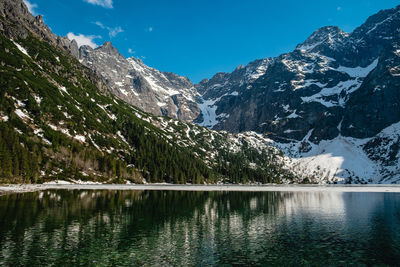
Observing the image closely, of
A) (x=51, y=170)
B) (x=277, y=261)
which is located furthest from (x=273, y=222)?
(x=51, y=170)

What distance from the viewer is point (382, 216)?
6512 centimetres

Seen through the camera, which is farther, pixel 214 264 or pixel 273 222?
pixel 273 222

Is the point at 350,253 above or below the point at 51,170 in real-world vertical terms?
below

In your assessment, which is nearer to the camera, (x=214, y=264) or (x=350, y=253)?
(x=214, y=264)

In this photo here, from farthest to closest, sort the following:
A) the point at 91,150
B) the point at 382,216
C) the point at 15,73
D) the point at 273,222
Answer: the point at 15,73 → the point at 91,150 → the point at 382,216 → the point at 273,222

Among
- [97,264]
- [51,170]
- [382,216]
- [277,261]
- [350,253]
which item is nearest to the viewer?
[97,264]

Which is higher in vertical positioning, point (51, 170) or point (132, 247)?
point (51, 170)

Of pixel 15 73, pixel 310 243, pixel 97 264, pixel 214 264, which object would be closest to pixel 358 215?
pixel 310 243

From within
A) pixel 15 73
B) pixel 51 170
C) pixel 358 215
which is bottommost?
pixel 358 215

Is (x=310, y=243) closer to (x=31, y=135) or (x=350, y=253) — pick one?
(x=350, y=253)

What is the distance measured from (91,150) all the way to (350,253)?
519ft

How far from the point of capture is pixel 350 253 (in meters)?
34.7

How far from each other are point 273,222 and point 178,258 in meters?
30.3

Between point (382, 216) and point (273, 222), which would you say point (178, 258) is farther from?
point (382, 216)
